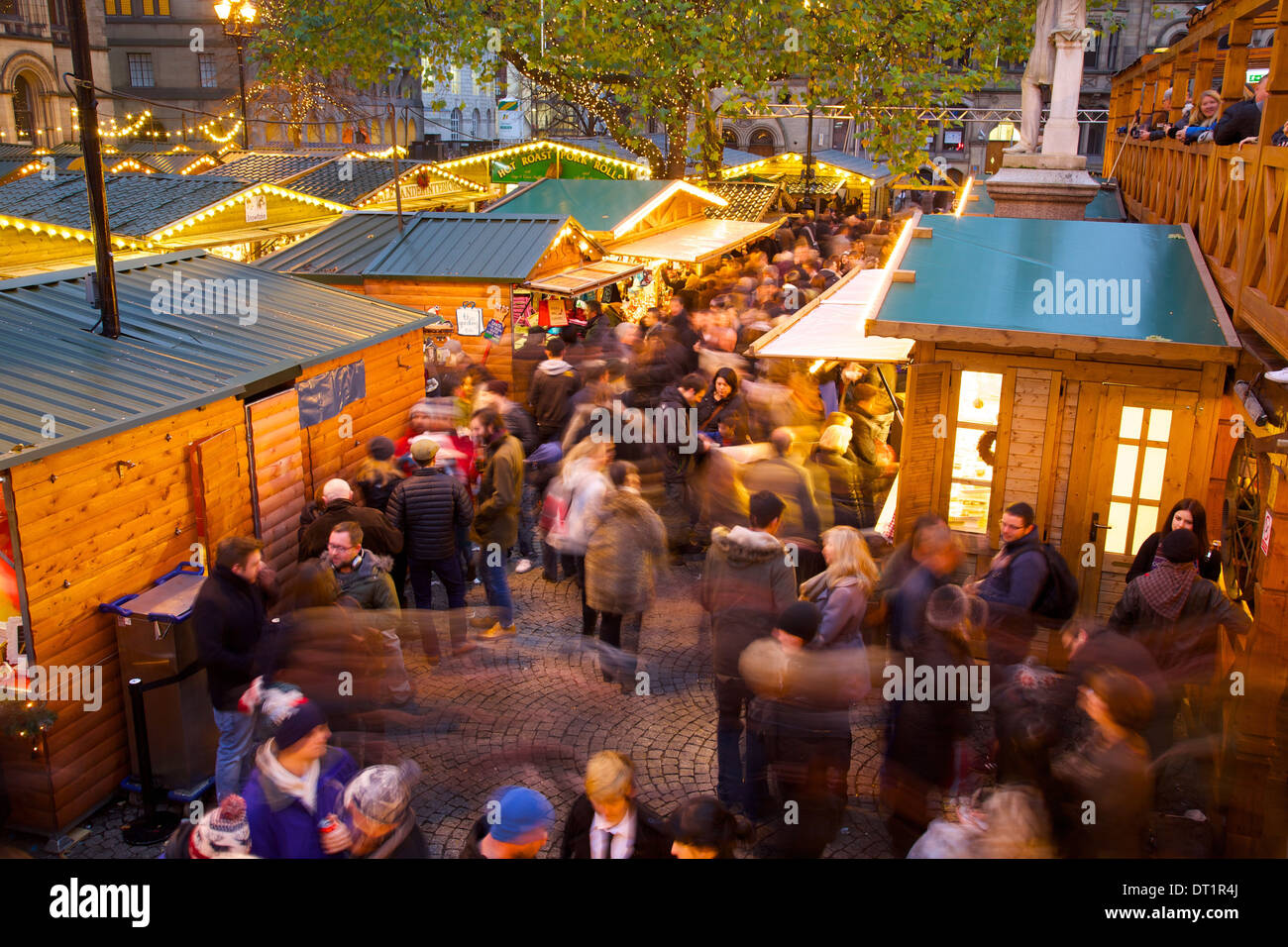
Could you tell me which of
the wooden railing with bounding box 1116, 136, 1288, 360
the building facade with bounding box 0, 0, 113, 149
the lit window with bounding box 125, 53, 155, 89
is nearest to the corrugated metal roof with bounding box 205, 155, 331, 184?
the wooden railing with bounding box 1116, 136, 1288, 360

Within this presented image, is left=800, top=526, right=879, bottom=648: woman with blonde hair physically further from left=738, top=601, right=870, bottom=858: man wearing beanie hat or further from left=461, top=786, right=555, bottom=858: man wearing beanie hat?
left=461, top=786, right=555, bottom=858: man wearing beanie hat

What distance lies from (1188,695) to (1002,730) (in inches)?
84.3

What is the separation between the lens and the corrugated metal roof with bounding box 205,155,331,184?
21359 mm

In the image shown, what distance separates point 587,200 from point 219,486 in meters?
13.5

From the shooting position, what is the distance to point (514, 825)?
3998mm

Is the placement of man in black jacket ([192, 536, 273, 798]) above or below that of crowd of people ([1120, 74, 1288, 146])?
below

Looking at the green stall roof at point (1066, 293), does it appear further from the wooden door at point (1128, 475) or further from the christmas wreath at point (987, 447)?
the christmas wreath at point (987, 447)

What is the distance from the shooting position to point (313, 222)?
20.0 m

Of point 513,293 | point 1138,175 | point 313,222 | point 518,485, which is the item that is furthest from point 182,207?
point 1138,175

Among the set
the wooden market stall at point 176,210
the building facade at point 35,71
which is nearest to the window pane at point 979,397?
the wooden market stall at point 176,210

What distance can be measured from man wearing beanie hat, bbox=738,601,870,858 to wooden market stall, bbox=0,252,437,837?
154 inches

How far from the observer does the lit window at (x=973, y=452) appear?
27.1 feet
